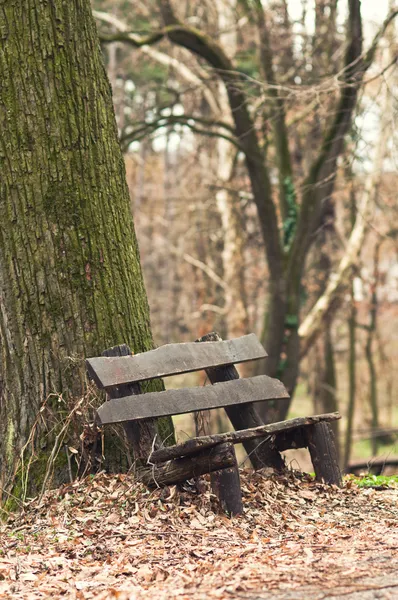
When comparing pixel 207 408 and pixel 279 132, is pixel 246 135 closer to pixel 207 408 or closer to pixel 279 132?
pixel 279 132

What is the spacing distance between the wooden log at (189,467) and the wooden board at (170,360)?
57 cm

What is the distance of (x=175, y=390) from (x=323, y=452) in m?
1.26

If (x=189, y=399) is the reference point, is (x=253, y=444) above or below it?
below

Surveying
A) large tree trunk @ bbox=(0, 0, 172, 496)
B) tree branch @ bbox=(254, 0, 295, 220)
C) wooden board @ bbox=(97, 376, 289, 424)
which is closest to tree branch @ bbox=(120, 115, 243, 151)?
tree branch @ bbox=(254, 0, 295, 220)

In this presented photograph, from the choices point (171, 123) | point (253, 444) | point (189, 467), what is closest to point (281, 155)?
point (171, 123)

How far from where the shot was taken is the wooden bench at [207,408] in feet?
15.3

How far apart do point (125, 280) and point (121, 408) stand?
1.17m

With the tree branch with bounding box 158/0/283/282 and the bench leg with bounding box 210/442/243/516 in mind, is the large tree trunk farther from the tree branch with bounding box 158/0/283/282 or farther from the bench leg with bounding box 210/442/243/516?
the tree branch with bounding box 158/0/283/282

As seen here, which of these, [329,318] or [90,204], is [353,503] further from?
[329,318]

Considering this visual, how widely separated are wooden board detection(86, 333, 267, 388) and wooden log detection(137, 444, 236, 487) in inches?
22.5

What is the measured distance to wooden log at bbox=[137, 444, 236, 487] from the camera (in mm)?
4621

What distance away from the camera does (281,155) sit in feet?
42.3

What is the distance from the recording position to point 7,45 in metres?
5.39

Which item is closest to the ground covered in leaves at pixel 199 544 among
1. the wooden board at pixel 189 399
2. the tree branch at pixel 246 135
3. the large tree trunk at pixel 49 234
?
the wooden board at pixel 189 399
